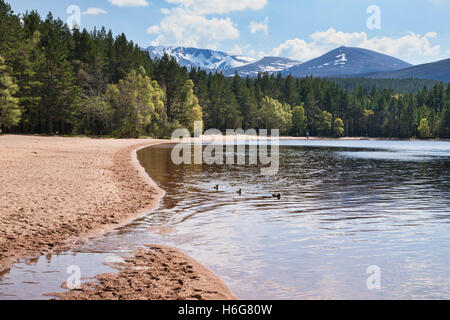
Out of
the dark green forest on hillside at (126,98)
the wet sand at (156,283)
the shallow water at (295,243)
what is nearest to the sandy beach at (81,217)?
the wet sand at (156,283)

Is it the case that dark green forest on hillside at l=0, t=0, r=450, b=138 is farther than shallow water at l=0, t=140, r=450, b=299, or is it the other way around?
dark green forest on hillside at l=0, t=0, r=450, b=138

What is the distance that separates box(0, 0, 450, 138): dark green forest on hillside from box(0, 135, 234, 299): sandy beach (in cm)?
4584

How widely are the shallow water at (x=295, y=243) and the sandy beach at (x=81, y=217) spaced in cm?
59

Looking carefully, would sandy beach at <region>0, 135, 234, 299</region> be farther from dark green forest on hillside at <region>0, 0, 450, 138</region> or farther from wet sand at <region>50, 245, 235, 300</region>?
dark green forest on hillside at <region>0, 0, 450, 138</region>

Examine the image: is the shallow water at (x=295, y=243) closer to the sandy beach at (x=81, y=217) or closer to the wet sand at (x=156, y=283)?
the wet sand at (x=156, y=283)

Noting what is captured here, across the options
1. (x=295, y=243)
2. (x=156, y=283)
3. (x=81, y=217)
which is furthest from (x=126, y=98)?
(x=156, y=283)

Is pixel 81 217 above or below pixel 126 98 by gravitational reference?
below

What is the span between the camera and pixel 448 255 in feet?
34.7

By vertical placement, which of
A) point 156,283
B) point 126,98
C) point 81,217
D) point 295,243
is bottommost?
point 295,243

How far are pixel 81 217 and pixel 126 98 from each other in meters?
71.2

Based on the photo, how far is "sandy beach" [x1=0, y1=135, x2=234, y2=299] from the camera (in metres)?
8.05

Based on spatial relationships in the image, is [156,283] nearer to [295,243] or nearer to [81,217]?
[295,243]

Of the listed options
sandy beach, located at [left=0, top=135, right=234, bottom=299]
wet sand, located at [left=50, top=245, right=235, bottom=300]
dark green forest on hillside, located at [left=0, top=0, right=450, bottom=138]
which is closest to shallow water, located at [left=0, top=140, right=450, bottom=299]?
wet sand, located at [left=50, top=245, right=235, bottom=300]

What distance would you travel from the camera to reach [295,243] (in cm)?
1145
